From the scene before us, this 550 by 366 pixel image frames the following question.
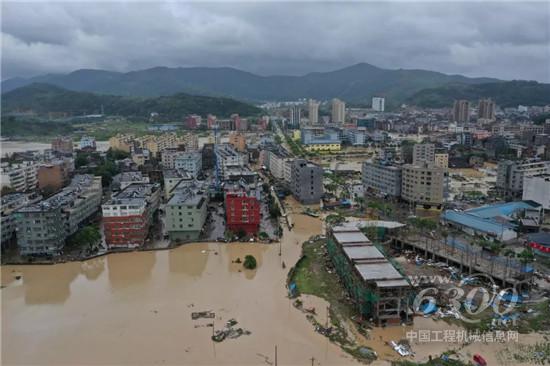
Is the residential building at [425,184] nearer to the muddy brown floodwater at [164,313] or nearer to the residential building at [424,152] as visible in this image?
the muddy brown floodwater at [164,313]

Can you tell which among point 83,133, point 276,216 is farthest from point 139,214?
point 83,133

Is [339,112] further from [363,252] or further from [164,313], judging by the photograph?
[164,313]

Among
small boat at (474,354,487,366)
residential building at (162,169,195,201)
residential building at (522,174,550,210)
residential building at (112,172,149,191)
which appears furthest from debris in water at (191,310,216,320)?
residential building at (522,174,550,210)

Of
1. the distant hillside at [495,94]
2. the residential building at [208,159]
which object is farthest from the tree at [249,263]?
the distant hillside at [495,94]

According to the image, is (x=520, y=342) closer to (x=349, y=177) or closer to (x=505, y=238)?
(x=505, y=238)

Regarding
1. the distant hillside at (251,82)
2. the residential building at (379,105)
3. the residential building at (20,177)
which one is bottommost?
the residential building at (20,177)

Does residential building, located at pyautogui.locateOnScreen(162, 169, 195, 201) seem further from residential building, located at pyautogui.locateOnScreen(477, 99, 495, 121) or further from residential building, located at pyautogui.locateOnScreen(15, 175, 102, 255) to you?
residential building, located at pyautogui.locateOnScreen(477, 99, 495, 121)
